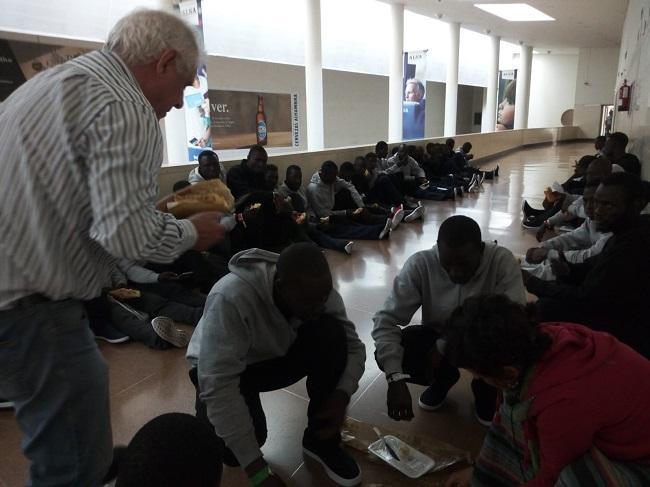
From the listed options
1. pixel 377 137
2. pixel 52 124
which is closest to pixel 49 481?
pixel 52 124

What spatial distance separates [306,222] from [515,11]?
1138 cm

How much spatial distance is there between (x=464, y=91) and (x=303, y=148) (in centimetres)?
1498

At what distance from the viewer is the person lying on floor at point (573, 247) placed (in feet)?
11.3

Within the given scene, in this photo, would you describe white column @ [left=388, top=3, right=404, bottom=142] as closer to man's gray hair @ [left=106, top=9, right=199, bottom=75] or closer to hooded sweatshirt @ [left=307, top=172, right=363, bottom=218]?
hooded sweatshirt @ [left=307, top=172, right=363, bottom=218]

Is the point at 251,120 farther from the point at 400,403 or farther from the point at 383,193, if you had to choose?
the point at 400,403

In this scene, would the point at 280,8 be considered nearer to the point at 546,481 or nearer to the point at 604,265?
the point at 604,265

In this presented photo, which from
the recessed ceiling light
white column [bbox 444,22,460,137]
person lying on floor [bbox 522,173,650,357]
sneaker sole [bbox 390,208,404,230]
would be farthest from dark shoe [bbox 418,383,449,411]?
white column [bbox 444,22,460,137]

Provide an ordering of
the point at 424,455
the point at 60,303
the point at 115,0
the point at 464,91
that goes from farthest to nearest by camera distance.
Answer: the point at 464,91 < the point at 115,0 < the point at 424,455 < the point at 60,303

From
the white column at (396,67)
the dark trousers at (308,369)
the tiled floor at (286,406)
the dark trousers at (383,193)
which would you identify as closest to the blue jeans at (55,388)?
the dark trousers at (308,369)

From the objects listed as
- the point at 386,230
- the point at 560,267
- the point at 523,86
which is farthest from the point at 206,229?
the point at 523,86

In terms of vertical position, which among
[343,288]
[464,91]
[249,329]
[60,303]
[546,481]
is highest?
[464,91]

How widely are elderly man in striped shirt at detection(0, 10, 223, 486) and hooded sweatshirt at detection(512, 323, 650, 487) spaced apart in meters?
1.04

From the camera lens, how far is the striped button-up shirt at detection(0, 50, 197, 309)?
42.9 inches

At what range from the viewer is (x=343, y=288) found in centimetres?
423
